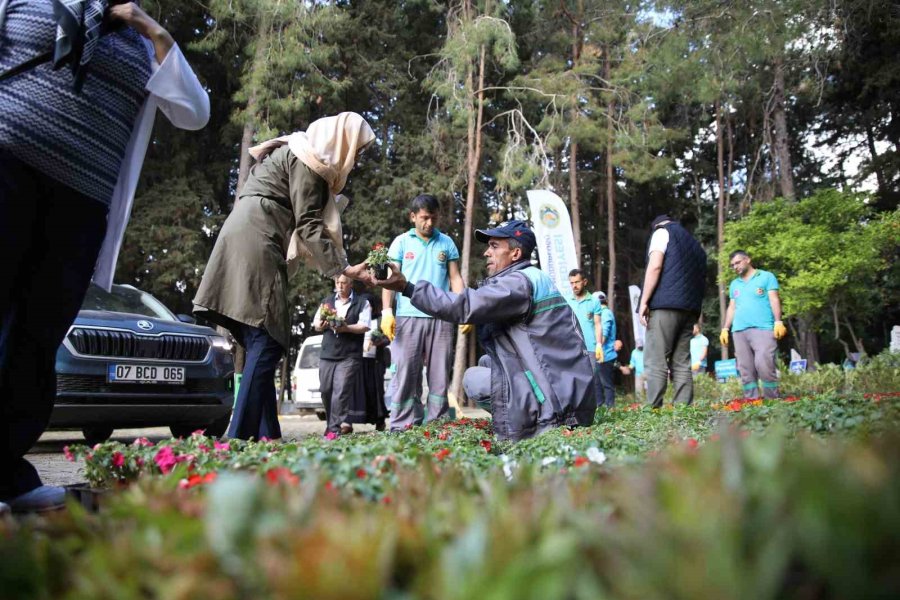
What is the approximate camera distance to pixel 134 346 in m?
7.01

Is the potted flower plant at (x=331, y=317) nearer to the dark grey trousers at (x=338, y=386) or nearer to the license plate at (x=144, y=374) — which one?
the dark grey trousers at (x=338, y=386)

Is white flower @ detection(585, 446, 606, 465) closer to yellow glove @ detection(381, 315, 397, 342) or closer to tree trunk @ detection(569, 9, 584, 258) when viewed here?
yellow glove @ detection(381, 315, 397, 342)

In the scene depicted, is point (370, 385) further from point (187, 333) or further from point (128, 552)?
point (128, 552)

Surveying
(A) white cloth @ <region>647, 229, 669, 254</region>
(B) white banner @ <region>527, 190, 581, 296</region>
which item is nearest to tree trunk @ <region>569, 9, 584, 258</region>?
(B) white banner @ <region>527, 190, 581, 296</region>

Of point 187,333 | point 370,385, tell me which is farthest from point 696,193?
point 187,333

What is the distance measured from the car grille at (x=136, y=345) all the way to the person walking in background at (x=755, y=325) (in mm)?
6723

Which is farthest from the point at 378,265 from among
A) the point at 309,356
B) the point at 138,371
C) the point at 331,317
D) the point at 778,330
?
the point at 309,356

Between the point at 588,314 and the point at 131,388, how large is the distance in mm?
6567

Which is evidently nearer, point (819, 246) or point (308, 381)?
point (308, 381)

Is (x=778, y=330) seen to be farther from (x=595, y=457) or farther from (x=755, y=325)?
(x=595, y=457)

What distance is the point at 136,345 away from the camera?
7023 millimetres

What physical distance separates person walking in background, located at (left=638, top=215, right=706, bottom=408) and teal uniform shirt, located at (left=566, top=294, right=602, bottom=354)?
2975mm

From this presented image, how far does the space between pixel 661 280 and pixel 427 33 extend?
73.9ft

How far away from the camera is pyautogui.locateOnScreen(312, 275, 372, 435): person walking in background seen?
29.0 feet
